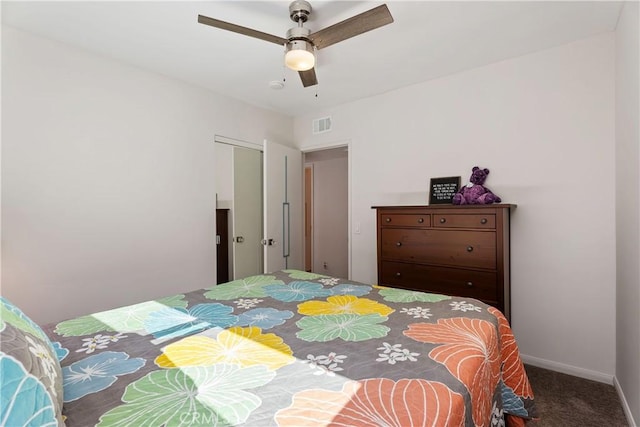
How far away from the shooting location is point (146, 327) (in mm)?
1358

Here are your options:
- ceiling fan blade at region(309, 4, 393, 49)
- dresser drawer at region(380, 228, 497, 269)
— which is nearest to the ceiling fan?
ceiling fan blade at region(309, 4, 393, 49)

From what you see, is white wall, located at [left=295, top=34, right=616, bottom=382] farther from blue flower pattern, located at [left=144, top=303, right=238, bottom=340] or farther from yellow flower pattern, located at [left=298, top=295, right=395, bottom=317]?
blue flower pattern, located at [left=144, top=303, right=238, bottom=340]

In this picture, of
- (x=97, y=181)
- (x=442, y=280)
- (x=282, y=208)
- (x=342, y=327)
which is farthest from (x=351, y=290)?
(x=97, y=181)

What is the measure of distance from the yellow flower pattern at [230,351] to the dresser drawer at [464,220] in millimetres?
1835

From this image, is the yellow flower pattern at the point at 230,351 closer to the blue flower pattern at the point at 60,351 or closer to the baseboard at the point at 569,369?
the blue flower pattern at the point at 60,351

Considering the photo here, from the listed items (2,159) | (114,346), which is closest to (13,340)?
(114,346)

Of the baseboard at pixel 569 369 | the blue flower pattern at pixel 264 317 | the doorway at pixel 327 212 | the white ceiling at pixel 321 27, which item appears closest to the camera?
the blue flower pattern at pixel 264 317

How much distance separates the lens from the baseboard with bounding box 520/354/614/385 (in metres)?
2.33

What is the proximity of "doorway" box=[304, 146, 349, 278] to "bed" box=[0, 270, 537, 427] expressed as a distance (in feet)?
12.9

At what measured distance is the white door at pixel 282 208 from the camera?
3.61 meters

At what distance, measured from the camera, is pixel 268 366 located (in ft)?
3.34

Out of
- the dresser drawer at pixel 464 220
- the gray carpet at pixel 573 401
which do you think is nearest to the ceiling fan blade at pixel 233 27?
the dresser drawer at pixel 464 220

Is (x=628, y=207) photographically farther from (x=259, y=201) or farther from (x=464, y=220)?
(x=259, y=201)

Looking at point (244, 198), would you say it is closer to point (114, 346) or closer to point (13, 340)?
point (114, 346)
